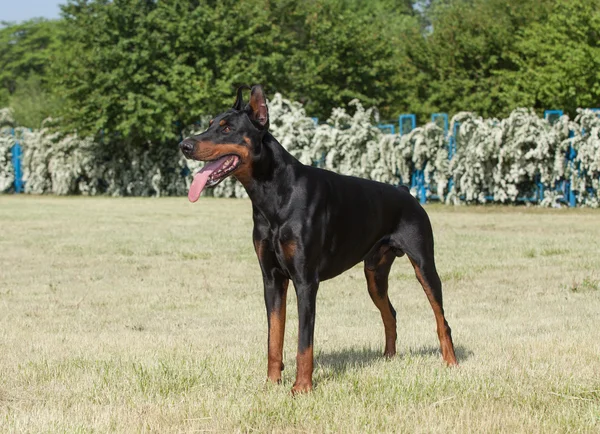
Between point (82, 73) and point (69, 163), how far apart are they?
3822mm

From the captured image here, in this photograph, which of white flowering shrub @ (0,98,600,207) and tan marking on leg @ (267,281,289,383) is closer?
tan marking on leg @ (267,281,289,383)

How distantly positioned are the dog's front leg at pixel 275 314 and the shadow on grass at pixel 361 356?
1.90 ft

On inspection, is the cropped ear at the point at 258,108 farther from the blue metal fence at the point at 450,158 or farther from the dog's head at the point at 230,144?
the blue metal fence at the point at 450,158

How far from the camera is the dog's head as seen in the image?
5.00 meters

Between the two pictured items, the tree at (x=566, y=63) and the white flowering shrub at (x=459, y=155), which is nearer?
the white flowering shrub at (x=459, y=155)

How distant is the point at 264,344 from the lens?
23.0ft

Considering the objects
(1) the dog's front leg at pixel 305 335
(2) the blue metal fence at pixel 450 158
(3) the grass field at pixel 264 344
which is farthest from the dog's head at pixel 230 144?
(2) the blue metal fence at pixel 450 158

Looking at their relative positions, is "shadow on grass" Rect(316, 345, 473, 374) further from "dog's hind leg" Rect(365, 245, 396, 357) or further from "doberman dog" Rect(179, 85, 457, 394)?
"doberman dog" Rect(179, 85, 457, 394)

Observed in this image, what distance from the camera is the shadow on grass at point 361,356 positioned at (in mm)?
6109

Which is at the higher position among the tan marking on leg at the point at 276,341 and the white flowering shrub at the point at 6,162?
the white flowering shrub at the point at 6,162

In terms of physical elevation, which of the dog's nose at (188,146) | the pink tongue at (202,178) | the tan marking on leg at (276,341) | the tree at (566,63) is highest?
the tree at (566,63)

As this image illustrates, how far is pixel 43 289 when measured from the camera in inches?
404

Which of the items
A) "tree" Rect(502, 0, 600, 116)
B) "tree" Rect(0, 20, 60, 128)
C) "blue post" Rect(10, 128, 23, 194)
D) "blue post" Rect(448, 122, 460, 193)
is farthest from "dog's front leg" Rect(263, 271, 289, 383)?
"tree" Rect(0, 20, 60, 128)

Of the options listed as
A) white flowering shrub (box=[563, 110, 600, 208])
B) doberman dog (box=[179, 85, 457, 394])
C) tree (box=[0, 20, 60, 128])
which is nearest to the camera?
doberman dog (box=[179, 85, 457, 394])
